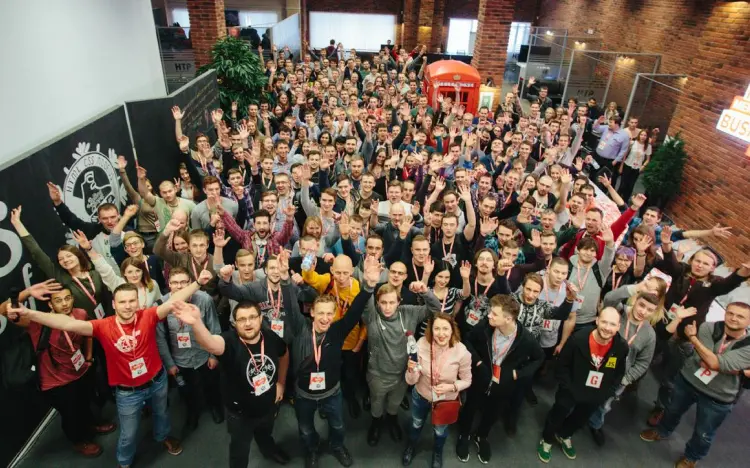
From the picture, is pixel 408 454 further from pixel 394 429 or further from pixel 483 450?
pixel 483 450

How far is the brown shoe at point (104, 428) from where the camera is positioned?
11.8 ft

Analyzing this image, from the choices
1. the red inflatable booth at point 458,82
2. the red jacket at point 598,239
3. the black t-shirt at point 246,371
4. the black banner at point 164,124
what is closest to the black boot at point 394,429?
the black t-shirt at point 246,371

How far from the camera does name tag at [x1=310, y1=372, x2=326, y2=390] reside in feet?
Result: 9.75

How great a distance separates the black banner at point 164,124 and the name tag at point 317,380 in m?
3.91

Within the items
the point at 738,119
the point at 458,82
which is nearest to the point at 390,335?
the point at 738,119

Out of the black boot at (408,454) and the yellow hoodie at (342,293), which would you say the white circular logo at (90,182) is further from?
the black boot at (408,454)

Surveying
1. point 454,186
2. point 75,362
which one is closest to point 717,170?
point 454,186

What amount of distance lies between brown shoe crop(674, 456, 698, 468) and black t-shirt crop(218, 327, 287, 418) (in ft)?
10.9

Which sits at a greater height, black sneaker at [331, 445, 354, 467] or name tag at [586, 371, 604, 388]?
name tag at [586, 371, 604, 388]

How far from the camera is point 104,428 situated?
3.59 metres

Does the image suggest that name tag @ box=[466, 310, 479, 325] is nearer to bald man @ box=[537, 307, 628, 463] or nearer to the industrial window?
bald man @ box=[537, 307, 628, 463]

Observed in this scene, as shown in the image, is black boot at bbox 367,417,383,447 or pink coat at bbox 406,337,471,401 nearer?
pink coat at bbox 406,337,471,401

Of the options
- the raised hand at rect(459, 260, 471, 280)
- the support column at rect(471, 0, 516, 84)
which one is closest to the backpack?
the raised hand at rect(459, 260, 471, 280)

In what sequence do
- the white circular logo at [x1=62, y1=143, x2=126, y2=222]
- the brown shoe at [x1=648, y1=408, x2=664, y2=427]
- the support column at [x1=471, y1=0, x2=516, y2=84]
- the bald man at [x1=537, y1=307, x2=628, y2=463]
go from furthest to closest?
the support column at [x1=471, y1=0, x2=516, y2=84] < the white circular logo at [x1=62, y1=143, x2=126, y2=222] < the brown shoe at [x1=648, y1=408, x2=664, y2=427] < the bald man at [x1=537, y1=307, x2=628, y2=463]
